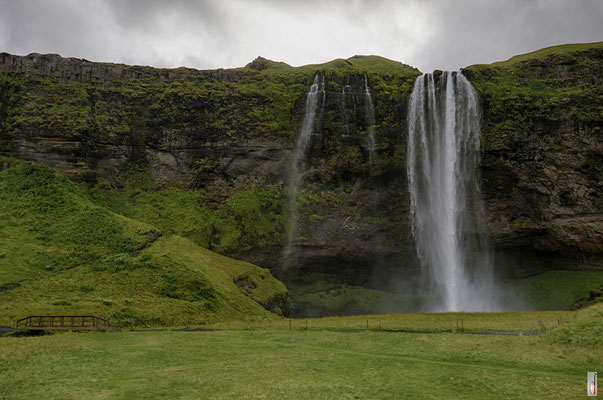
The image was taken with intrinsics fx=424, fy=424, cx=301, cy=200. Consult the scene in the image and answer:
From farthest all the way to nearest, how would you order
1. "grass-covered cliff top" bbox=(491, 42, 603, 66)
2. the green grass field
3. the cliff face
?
1. "grass-covered cliff top" bbox=(491, 42, 603, 66)
2. the cliff face
3. the green grass field

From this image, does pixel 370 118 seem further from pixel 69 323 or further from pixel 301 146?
pixel 69 323

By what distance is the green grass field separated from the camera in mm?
15766

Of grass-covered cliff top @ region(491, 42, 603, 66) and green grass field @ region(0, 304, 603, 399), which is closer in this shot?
green grass field @ region(0, 304, 603, 399)

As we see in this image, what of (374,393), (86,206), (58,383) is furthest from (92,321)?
(86,206)

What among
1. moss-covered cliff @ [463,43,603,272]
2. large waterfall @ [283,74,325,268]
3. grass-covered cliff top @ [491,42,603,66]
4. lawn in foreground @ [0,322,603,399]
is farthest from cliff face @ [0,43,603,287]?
lawn in foreground @ [0,322,603,399]

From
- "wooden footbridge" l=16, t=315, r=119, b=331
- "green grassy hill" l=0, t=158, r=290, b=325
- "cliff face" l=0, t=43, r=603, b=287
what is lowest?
"wooden footbridge" l=16, t=315, r=119, b=331

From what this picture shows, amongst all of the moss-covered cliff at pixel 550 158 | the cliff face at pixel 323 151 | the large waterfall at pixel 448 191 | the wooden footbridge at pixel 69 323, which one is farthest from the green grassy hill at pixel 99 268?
the moss-covered cliff at pixel 550 158

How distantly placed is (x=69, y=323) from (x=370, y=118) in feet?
149

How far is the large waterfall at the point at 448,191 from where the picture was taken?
5781 cm

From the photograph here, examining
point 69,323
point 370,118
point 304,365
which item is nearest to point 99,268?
point 69,323

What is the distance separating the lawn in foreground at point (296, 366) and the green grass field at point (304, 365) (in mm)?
45

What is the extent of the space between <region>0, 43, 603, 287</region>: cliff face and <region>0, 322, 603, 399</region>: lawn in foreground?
112 ft

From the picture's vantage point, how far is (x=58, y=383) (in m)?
17.0

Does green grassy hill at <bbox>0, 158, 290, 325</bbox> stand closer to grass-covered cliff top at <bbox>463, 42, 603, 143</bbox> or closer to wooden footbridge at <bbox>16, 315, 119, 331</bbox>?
wooden footbridge at <bbox>16, 315, 119, 331</bbox>
